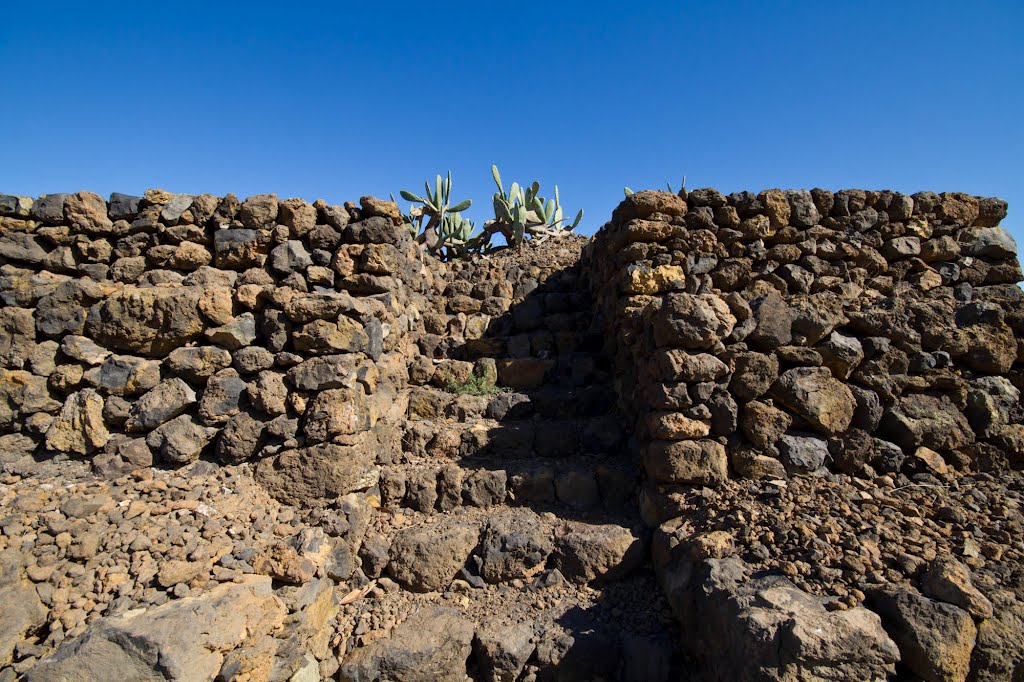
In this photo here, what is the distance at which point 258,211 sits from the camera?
Result: 4.02m

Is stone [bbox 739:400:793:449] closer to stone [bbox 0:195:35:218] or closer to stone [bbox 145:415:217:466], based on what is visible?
stone [bbox 145:415:217:466]

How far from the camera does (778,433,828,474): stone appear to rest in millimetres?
3293

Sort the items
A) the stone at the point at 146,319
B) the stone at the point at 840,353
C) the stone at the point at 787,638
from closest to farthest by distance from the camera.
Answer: the stone at the point at 787,638
the stone at the point at 840,353
the stone at the point at 146,319

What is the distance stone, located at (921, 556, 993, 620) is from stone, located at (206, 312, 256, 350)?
14.2 ft

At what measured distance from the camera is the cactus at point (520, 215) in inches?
365

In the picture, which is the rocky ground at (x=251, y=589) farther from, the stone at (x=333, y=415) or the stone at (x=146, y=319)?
the stone at (x=146, y=319)

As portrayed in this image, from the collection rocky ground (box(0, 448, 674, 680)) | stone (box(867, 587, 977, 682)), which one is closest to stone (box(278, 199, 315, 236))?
rocky ground (box(0, 448, 674, 680))

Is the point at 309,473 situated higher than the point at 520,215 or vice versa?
the point at 520,215

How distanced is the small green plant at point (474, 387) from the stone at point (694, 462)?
191cm

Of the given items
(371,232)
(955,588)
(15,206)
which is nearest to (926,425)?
(955,588)

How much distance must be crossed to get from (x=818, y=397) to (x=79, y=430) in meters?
5.09

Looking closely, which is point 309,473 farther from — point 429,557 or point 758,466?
point 758,466

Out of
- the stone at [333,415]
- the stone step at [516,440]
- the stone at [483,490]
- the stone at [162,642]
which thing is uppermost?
the stone at [333,415]

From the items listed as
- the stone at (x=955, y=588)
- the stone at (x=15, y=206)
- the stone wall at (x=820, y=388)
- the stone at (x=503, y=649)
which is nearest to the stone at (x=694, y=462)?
the stone wall at (x=820, y=388)
